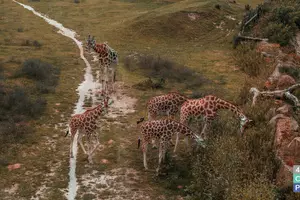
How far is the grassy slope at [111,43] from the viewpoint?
19.1 metres

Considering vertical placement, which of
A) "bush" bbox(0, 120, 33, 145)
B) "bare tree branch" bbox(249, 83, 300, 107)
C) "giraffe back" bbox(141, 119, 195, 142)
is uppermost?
"bare tree branch" bbox(249, 83, 300, 107)

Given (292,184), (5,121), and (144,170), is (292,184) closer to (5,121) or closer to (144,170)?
(144,170)

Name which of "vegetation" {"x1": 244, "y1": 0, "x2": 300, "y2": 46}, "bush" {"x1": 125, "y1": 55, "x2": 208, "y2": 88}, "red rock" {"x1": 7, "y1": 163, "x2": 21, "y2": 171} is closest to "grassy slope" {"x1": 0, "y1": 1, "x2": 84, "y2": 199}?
"red rock" {"x1": 7, "y1": 163, "x2": 21, "y2": 171}

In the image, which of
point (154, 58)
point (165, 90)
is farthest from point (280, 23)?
point (165, 90)

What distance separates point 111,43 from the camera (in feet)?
138

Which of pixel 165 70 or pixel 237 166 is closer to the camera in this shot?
pixel 237 166

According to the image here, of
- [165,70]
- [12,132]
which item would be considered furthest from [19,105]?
[165,70]

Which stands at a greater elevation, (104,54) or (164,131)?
(104,54)

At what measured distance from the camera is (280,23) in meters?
38.4

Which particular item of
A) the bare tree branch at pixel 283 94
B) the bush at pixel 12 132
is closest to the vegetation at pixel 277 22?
the bare tree branch at pixel 283 94

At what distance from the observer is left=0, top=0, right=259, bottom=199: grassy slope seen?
19.1 m

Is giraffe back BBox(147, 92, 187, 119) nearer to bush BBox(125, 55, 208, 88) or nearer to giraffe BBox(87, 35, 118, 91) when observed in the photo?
giraffe BBox(87, 35, 118, 91)

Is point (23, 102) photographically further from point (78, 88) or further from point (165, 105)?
point (165, 105)

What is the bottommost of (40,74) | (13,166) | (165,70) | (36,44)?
(13,166)
